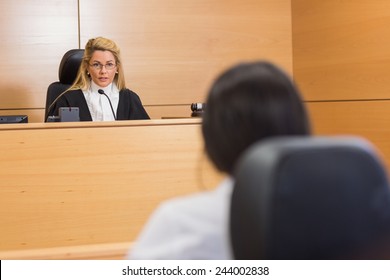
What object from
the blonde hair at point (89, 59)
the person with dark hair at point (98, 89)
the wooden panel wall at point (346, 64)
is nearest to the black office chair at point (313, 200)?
the person with dark hair at point (98, 89)

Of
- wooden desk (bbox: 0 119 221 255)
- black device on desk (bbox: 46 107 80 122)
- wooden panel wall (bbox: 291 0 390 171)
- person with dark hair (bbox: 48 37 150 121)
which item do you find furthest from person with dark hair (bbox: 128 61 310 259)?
wooden panel wall (bbox: 291 0 390 171)

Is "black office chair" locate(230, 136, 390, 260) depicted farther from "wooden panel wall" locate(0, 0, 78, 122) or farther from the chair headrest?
"wooden panel wall" locate(0, 0, 78, 122)

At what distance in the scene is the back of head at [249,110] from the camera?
922 mm

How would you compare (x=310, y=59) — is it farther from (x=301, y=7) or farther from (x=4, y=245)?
(x=4, y=245)

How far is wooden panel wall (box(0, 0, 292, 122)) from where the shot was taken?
192 inches

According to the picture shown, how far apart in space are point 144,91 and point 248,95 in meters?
4.18

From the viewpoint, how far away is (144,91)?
5.07 m

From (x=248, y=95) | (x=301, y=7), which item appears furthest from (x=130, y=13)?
(x=248, y=95)

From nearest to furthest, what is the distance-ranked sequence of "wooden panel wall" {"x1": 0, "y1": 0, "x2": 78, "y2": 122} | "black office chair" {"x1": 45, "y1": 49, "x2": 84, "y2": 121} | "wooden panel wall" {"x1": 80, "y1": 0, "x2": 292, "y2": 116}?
"black office chair" {"x1": 45, "y1": 49, "x2": 84, "y2": 121}
"wooden panel wall" {"x1": 0, "y1": 0, "x2": 78, "y2": 122}
"wooden panel wall" {"x1": 80, "y1": 0, "x2": 292, "y2": 116}

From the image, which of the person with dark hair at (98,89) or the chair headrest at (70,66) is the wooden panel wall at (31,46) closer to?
the chair headrest at (70,66)

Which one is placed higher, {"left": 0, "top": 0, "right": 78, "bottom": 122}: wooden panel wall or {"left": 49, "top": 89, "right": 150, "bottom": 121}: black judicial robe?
{"left": 0, "top": 0, "right": 78, "bottom": 122}: wooden panel wall

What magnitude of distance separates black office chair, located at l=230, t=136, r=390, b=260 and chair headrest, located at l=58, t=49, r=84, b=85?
10.8 ft

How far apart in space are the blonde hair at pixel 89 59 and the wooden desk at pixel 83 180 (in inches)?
48.7

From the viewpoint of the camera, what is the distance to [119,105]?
386cm
